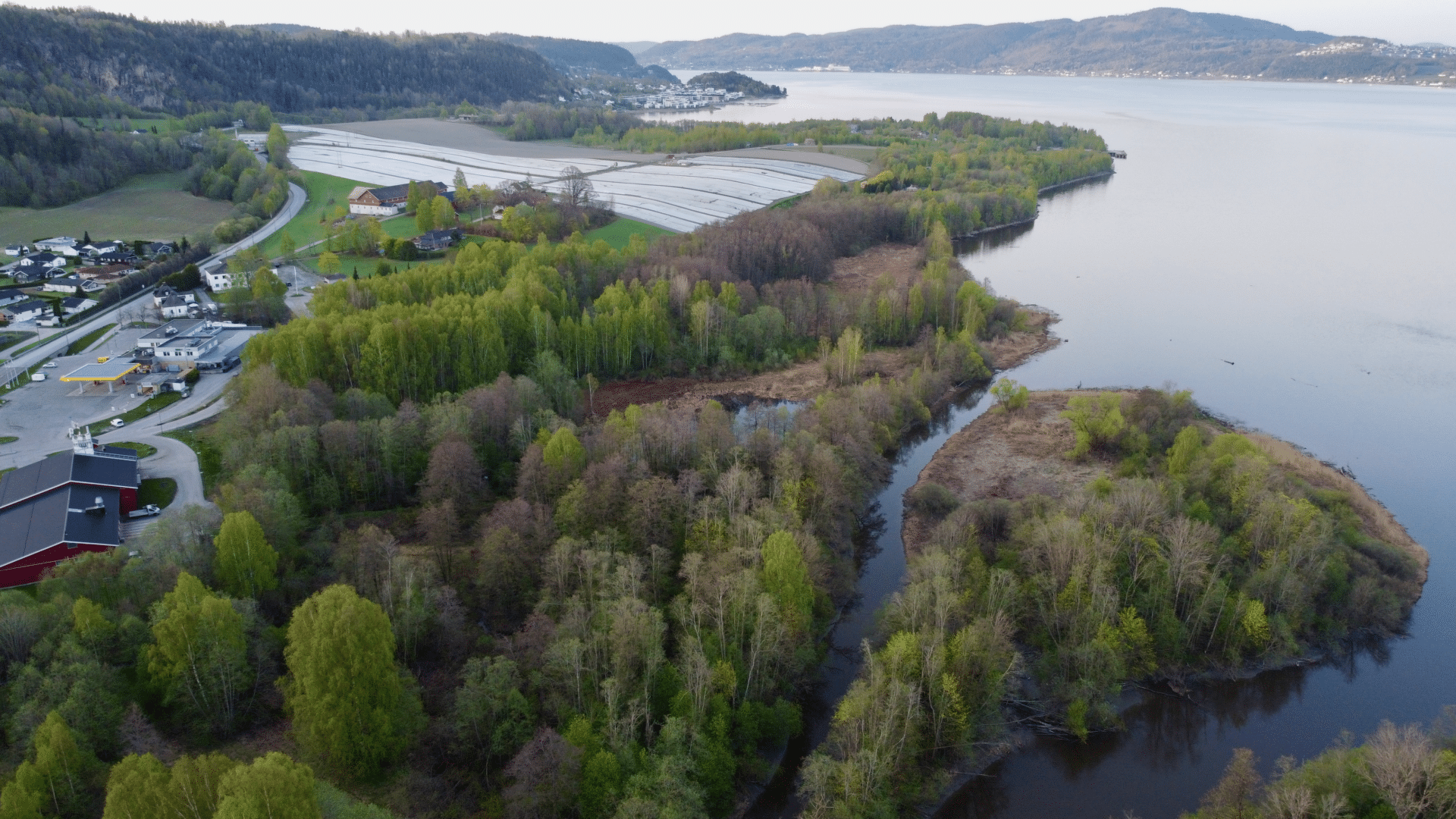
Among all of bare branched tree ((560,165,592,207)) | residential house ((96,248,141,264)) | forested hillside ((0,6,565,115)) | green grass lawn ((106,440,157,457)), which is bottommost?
green grass lawn ((106,440,157,457))

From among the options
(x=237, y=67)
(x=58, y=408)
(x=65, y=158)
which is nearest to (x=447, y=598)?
(x=58, y=408)

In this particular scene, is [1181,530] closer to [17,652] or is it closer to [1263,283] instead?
[17,652]

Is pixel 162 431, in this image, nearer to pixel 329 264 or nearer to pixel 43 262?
pixel 329 264

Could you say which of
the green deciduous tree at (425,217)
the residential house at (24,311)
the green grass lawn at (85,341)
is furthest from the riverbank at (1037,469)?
the residential house at (24,311)

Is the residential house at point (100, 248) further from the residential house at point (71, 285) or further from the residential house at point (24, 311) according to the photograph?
the residential house at point (24, 311)

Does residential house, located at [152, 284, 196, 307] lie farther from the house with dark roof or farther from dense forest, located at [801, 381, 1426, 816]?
dense forest, located at [801, 381, 1426, 816]

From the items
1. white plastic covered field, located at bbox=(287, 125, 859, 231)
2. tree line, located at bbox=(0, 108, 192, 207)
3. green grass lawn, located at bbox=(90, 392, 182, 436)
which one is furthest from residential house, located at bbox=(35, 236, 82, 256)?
green grass lawn, located at bbox=(90, 392, 182, 436)

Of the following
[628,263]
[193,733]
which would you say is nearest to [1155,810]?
[193,733]
